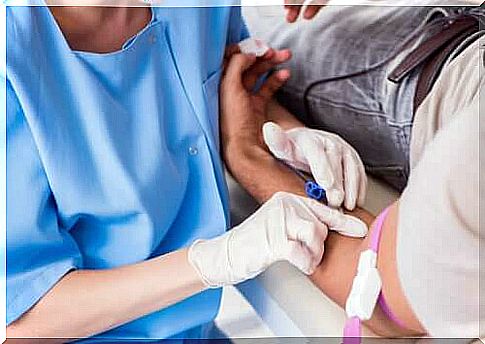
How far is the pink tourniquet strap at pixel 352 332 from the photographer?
73 cm

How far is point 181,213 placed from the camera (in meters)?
0.81

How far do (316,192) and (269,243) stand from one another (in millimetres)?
100

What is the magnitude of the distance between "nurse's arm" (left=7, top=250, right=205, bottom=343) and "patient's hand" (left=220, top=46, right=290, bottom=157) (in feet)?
0.57

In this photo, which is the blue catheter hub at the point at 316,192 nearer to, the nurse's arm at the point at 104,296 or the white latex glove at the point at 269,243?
the white latex glove at the point at 269,243

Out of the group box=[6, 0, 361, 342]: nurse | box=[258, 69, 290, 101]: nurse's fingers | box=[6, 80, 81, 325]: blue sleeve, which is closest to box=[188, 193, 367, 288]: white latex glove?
box=[6, 0, 361, 342]: nurse

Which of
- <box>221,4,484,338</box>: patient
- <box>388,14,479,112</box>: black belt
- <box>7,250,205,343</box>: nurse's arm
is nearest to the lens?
<box>221,4,484,338</box>: patient

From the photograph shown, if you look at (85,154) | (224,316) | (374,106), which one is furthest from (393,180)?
(85,154)

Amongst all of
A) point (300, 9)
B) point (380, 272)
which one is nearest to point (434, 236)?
point (380, 272)

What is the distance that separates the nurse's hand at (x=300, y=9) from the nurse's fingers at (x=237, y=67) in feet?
0.28

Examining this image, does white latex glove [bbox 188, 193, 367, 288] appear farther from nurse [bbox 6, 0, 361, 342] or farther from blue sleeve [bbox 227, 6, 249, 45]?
blue sleeve [bbox 227, 6, 249, 45]

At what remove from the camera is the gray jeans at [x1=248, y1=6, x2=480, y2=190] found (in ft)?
2.99

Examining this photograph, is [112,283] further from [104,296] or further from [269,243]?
[269,243]

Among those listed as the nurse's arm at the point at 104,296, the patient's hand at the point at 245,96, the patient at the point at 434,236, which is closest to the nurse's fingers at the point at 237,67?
the patient's hand at the point at 245,96

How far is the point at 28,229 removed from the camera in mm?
712
